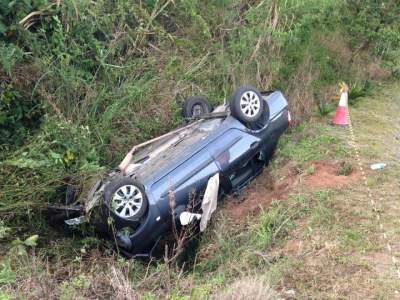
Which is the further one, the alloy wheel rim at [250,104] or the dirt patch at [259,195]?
the alloy wheel rim at [250,104]

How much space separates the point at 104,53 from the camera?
780 centimetres

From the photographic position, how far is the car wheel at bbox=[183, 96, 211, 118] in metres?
7.87

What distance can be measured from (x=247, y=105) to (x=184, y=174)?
1454 mm

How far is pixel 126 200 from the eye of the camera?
540cm

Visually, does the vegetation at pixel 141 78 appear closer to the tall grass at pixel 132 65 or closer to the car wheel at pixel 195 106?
the tall grass at pixel 132 65

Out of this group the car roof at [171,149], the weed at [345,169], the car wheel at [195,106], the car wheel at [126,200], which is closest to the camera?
the car wheel at [126,200]

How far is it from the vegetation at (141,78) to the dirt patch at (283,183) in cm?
32

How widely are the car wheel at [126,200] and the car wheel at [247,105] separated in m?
1.78

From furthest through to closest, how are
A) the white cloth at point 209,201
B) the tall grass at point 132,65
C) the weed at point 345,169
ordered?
1. the weed at point 345,169
2. the tall grass at point 132,65
3. the white cloth at point 209,201

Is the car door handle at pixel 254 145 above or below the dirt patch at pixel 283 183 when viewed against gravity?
above

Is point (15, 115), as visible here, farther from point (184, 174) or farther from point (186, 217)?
point (186, 217)

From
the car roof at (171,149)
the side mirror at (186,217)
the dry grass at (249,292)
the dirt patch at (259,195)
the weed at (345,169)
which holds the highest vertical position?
the car roof at (171,149)

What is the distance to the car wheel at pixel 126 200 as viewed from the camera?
5.37 meters

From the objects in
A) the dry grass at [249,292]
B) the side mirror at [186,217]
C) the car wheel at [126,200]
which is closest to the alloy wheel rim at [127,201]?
the car wheel at [126,200]
